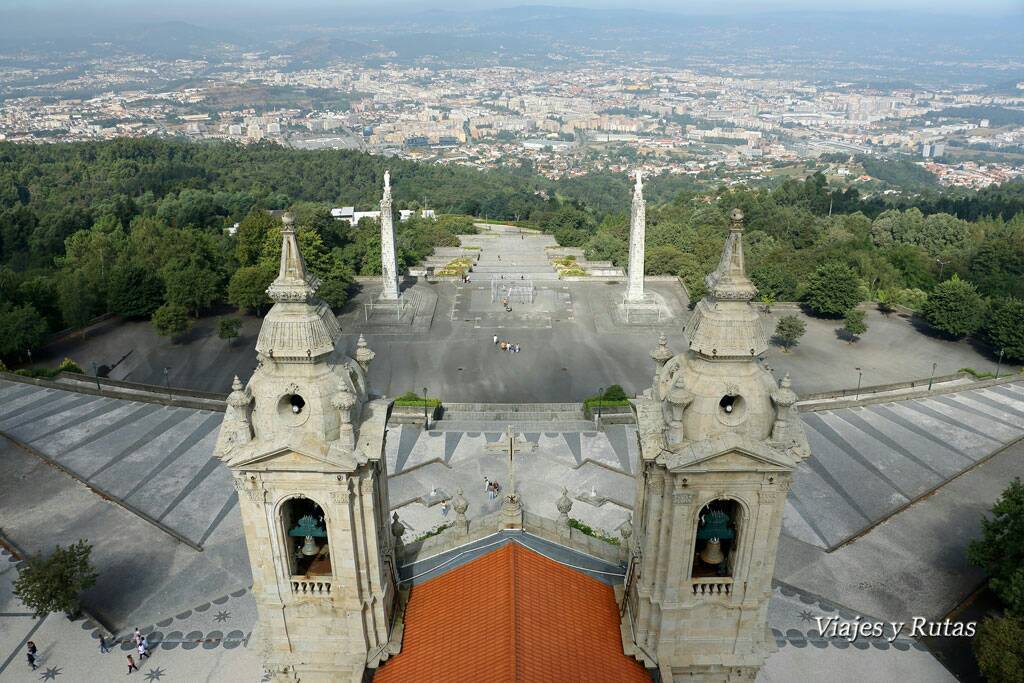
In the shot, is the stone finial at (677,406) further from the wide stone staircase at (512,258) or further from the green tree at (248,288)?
the wide stone staircase at (512,258)

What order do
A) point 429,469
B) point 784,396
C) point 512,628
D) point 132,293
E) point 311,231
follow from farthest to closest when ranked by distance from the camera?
point 311,231 < point 132,293 < point 429,469 < point 512,628 < point 784,396

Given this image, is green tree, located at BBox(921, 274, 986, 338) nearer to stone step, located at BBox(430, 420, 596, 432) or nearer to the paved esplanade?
the paved esplanade

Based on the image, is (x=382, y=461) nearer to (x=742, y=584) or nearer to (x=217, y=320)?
(x=742, y=584)

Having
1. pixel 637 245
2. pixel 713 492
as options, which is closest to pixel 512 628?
pixel 713 492

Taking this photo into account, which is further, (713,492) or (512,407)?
(512,407)

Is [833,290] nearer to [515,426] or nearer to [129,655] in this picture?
[515,426]

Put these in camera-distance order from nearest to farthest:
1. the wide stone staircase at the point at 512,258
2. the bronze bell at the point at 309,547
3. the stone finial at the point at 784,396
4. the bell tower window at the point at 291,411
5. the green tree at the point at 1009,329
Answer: the stone finial at the point at 784,396, the bell tower window at the point at 291,411, the bronze bell at the point at 309,547, the green tree at the point at 1009,329, the wide stone staircase at the point at 512,258

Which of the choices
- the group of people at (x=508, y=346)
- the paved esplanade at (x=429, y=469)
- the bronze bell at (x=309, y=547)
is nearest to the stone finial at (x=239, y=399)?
the bronze bell at (x=309, y=547)

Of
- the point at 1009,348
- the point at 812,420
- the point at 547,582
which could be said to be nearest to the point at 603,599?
the point at 547,582
